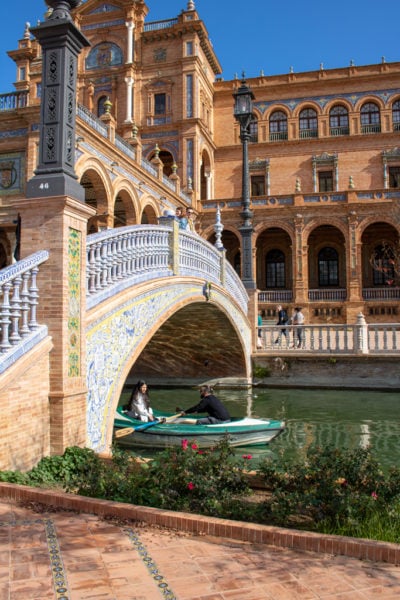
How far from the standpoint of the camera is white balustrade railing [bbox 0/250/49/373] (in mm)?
5453

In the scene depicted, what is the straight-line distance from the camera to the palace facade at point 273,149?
32375mm

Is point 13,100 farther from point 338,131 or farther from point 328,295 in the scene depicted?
point 338,131

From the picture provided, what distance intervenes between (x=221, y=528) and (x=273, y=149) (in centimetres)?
3716

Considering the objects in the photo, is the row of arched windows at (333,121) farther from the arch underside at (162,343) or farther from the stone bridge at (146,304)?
the stone bridge at (146,304)

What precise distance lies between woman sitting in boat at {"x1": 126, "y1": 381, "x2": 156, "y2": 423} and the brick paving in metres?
6.75

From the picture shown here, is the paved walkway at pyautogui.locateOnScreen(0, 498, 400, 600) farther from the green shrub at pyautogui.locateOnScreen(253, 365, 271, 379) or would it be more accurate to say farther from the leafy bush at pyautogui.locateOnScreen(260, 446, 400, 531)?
the green shrub at pyautogui.locateOnScreen(253, 365, 271, 379)

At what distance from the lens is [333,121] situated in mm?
38781

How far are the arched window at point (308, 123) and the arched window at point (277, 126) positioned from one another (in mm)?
1183

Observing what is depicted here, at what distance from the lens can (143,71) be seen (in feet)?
119

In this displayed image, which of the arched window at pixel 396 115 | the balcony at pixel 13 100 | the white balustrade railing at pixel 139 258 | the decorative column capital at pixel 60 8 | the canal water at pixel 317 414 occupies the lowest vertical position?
the canal water at pixel 317 414

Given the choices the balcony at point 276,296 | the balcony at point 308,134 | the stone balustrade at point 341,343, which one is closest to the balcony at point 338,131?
the balcony at point 308,134

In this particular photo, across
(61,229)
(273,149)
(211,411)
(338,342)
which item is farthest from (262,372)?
(273,149)

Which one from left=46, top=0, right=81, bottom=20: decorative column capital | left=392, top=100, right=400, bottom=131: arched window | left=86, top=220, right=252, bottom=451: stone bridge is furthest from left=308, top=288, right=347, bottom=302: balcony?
left=46, top=0, right=81, bottom=20: decorative column capital

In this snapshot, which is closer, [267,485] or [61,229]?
[267,485]
